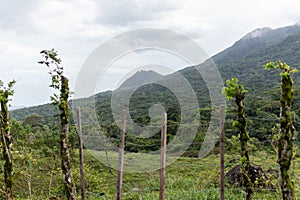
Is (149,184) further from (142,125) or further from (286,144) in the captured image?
(286,144)

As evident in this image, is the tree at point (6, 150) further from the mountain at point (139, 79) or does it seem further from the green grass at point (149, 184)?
the mountain at point (139, 79)

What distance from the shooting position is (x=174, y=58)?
20.3 feet

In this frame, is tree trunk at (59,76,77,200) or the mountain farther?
the mountain

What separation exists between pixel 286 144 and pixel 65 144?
89.4 inches

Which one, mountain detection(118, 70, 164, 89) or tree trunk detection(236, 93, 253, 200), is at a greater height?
mountain detection(118, 70, 164, 89)

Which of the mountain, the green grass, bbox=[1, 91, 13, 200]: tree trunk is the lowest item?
the green grass

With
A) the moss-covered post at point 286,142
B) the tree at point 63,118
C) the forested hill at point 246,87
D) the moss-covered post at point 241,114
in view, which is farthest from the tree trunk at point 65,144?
the forested hill at point 246,87

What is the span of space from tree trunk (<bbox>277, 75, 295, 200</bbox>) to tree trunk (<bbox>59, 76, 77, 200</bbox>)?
7.20 feet

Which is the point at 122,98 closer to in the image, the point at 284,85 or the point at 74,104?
the point at 74,104

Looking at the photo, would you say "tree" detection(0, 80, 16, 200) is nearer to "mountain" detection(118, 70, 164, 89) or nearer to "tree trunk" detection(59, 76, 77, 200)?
"tree trunk" detection(59, 76, 77, 200)

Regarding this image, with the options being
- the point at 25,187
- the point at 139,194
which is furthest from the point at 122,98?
the point at 25,187

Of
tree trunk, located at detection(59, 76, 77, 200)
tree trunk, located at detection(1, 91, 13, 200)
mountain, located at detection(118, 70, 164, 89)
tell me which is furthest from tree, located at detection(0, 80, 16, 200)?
mountain, located at detection(118, 70, 164, 89)

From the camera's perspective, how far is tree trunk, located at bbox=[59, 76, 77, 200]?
12.2ft

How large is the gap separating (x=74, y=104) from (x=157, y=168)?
13.9 ft
